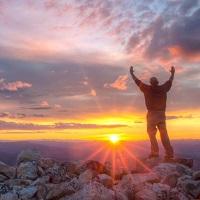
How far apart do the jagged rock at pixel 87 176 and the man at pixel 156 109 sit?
6.12 meters

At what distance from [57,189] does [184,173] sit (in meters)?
7.03

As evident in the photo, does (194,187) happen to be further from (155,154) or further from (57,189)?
(155,154)

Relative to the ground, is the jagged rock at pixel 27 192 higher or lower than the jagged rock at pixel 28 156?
lower

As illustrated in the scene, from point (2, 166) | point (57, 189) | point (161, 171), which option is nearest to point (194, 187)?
point (161, 171)

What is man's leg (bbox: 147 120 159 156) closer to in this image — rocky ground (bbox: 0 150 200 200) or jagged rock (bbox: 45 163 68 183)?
rocky ground (bbox: 0 150 200 200)

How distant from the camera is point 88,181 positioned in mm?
18281

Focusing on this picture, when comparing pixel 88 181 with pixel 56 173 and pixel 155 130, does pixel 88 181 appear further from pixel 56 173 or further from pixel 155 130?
pixel 155 130

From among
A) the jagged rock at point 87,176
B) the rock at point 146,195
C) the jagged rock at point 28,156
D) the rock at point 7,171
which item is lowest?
the rock at point 146,195

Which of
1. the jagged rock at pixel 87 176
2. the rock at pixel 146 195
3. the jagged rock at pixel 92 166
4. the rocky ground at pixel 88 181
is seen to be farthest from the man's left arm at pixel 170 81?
the rock at pixel 146 195

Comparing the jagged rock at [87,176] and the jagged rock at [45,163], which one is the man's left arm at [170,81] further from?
the jagged rock at [87,176]

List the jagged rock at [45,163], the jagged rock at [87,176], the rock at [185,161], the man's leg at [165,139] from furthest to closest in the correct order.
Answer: the man's leg at [165,139] → the rock at [185,161] → the jagged rock at [45,163] → the jagged rock at [87,176]

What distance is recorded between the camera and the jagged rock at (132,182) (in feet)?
57.5

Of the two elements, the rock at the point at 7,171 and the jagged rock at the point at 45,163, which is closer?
the rock at the point at 7,171

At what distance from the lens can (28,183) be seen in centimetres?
1928
